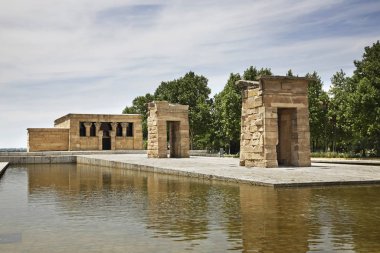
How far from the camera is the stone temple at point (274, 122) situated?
62.4 feet

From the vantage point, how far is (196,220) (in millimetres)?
7535

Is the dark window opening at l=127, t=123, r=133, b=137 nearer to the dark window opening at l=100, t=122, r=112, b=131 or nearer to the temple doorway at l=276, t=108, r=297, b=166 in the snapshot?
the dark window opening at l=100, t=122, r=112, b=131

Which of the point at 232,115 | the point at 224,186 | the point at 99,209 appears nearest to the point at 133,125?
the point at 232,115

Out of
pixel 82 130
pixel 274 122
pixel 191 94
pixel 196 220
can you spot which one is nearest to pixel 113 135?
pixel 82 130

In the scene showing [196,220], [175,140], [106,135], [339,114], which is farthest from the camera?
[106,135]

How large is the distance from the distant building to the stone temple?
36573 mm

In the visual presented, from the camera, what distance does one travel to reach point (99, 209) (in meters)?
9.05

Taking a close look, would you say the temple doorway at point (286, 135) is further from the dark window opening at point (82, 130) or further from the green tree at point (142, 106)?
the green tree at point (142, 106)

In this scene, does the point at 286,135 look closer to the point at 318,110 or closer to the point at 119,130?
the point at 318,110

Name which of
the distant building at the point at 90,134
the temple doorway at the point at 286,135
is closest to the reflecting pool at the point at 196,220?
the temple doorway at the point at 286,135

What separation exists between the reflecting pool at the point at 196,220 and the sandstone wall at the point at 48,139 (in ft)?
144

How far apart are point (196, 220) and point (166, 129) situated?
25534 mm

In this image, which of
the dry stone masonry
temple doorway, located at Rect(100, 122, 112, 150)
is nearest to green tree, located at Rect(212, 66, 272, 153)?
the dry stone masonry

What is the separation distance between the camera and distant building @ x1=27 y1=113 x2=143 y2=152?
177ft
